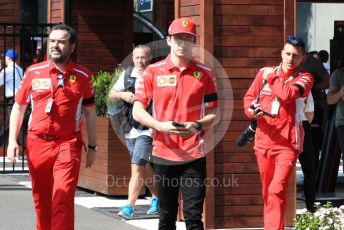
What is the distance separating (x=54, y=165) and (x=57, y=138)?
22 centimetres

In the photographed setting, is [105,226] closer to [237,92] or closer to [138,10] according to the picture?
[237,92]

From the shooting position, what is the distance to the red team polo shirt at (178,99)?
869cm

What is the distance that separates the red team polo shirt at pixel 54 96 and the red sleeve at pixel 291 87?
170 centimetres

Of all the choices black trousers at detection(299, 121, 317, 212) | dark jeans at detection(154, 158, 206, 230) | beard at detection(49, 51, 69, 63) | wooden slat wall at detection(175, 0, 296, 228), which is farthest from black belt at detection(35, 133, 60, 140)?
black trousers at detection(299, 121, 317, 212)

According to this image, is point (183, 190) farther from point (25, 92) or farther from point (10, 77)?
point (10, 77)

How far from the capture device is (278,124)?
32.7 feet

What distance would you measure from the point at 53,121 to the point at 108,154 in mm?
5341

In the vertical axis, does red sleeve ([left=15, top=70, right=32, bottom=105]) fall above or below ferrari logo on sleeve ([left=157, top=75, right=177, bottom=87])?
below

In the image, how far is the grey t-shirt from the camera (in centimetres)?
1416

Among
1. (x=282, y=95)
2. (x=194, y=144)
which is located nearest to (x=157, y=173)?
(x=194, y=144)

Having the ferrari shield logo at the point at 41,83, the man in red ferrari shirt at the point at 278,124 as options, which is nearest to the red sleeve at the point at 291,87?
the man in red ferrari shirt at the point at 278,124

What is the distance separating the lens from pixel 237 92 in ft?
38.3

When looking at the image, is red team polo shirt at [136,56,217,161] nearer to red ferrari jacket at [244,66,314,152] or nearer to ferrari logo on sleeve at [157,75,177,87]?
ferrari logo on sleeve at [157,75,177,87]

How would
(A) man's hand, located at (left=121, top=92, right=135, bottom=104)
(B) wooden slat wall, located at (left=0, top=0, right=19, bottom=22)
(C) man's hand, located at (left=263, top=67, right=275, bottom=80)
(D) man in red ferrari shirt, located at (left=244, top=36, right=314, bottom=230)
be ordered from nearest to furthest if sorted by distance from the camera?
(D) man in red ferrari shirt, located at (left=244, top=36, right=314, bottom=230), (C) man's hand, located at (left=263, top=67, right=275, bottom=80), (A) man's hand, located at (left=121, top=92, right=135, bottom=104), (B) wooden slat wall, located at (left=0, top=0, right=19, bottom=22)
